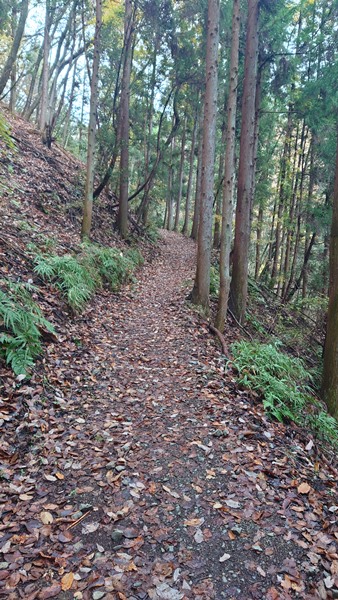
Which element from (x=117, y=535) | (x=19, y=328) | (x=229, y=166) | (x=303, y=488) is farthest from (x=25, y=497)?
(x=229, y=166)

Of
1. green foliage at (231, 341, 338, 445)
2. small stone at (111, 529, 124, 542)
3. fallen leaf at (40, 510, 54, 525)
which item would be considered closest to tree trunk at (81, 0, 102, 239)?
green foliage at (231, 341, 338, 445)

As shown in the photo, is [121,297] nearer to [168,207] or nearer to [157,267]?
[157,267]

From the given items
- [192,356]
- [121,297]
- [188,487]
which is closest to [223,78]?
[121,297]

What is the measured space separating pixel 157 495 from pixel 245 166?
797cm

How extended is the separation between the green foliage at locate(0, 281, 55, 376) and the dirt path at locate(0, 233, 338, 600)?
1.12ft

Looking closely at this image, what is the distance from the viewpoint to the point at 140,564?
2.58 m

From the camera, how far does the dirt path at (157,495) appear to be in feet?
8.21

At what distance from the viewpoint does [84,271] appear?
27.3 feet

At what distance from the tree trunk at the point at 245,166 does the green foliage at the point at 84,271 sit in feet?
10.9

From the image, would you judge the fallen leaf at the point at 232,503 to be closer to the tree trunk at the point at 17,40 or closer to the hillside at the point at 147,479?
the hillside at the point at 147,479

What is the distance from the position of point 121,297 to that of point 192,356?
3.65 meters

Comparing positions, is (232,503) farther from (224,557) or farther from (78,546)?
(78,546)

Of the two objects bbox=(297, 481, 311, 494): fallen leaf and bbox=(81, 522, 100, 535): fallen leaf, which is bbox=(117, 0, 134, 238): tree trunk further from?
bbox=(81, 522, 100, 535): fallen leaf

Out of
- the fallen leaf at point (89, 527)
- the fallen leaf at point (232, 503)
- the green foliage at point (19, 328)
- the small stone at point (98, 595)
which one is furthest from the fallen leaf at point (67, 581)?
the green foliage at point (19, 328)
